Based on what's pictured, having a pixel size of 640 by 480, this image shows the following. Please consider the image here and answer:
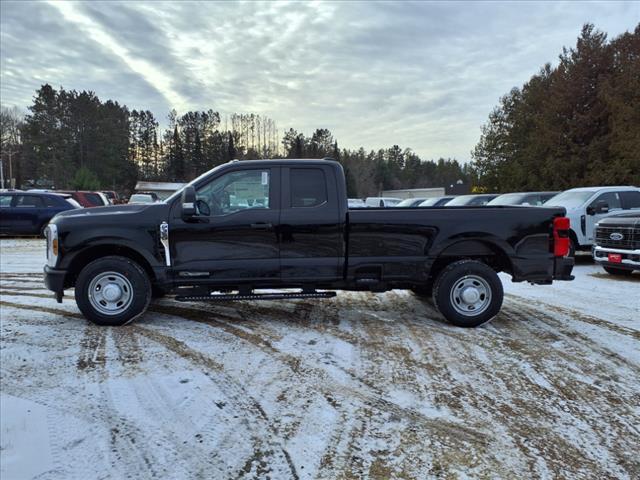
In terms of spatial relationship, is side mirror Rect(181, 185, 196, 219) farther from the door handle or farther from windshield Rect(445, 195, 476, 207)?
windshield Rect(445, 195, 476, 207)

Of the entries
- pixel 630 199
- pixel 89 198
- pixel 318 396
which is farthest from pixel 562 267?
pixel 89 198

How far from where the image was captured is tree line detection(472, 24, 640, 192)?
93.4 feet

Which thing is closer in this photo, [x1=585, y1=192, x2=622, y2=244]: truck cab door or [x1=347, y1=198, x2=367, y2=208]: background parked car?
[x1=347, y1=198, x2=367, y2=208]: background parked car

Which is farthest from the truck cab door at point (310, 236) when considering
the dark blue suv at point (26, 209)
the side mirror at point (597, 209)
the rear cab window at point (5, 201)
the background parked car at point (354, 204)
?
the rear cab window at point (5, 201)

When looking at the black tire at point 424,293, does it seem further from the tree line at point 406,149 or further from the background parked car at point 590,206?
the tree line at point 406,149

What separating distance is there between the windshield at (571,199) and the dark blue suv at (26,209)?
1625 centimetres

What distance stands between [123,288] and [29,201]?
545 inches

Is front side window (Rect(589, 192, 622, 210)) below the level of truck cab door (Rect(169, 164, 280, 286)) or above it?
above

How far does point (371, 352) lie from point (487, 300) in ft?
5.86

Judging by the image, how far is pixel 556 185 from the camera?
34.2 meters

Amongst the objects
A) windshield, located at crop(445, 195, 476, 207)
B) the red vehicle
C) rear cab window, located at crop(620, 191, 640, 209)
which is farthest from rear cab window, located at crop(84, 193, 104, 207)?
rear cab window, located at crop(620, 191, 640, 209)

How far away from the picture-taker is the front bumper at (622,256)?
8086mm

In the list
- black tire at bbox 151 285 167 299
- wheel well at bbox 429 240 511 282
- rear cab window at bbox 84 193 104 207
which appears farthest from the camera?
rear cab window at bbox 84 193 104 207

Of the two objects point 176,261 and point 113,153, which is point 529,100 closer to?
point 176,261
